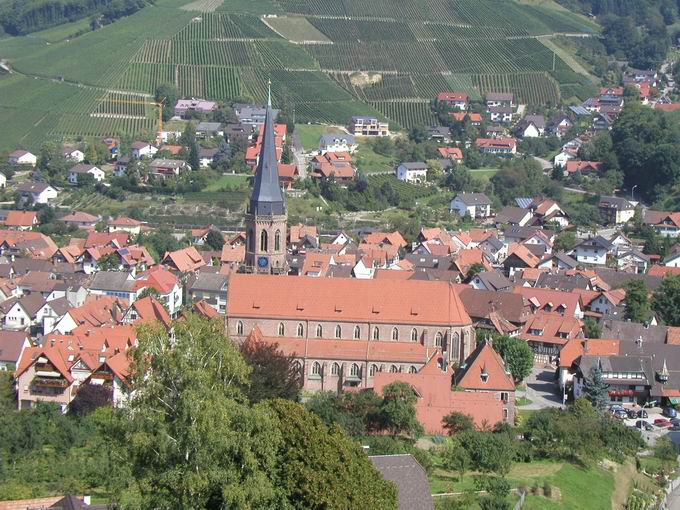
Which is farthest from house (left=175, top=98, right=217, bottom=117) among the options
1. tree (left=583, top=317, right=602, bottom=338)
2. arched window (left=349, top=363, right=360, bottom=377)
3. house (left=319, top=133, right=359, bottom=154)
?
arched window (left=349, top=363, right=360, bottom=377)

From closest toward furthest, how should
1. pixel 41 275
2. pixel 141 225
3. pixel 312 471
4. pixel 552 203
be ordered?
pixel 312 471
pixel 41 275
pixel 141 225
pixel 552 203

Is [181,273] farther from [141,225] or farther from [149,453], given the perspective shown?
[149,453]

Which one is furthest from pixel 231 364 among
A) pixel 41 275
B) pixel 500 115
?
pixel 500 115

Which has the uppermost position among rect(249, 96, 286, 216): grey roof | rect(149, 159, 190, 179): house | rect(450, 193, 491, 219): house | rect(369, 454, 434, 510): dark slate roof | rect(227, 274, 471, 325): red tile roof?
rect(249, 96, 286, 216): grey roof

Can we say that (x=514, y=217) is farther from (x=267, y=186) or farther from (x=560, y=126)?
(x=267, y=186)

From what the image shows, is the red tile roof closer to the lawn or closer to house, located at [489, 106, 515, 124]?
the lawn

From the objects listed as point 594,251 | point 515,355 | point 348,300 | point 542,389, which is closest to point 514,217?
point 594,251
